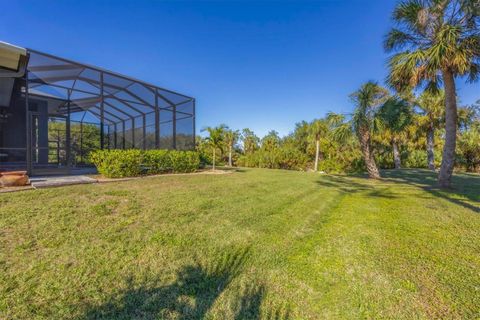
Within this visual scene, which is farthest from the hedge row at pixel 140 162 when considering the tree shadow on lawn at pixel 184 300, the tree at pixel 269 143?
the tree at pixel 269 143

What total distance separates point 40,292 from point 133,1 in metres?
11.2

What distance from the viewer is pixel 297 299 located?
7.28 ft

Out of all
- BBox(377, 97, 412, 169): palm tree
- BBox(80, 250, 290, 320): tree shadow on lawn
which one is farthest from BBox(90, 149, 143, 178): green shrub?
BBox(377, 97, 412, 169): palm tree


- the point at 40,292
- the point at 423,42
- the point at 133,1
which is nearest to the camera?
the point at 40,292

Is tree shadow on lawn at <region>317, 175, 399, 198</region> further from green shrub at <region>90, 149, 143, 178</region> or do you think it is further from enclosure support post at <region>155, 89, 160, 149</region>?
enclosure support post at <region>155, 89, 160, 149</region>

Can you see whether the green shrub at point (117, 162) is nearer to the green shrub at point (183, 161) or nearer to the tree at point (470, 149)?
the green shrub at point (183, 161)

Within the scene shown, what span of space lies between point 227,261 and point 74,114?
1318 cm

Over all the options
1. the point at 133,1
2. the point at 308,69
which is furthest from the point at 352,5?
the point at 133,1

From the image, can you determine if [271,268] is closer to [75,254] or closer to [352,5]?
[75,254]

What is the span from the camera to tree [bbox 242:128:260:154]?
33.2 meters

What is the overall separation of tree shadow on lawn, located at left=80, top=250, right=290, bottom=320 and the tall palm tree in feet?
38.3

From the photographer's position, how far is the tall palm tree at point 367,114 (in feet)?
38.3

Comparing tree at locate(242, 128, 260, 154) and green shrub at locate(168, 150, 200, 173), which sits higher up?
tree at locate(242, 128, 260, 154)

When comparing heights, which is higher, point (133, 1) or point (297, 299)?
point (133, 1)
